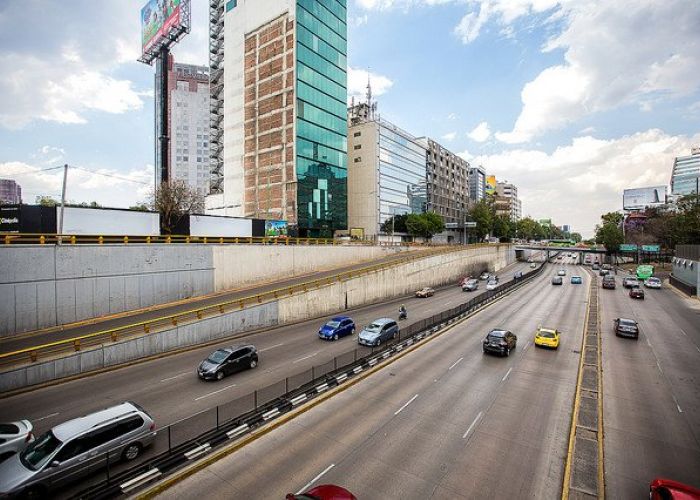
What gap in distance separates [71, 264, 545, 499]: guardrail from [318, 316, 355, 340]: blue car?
217 inches

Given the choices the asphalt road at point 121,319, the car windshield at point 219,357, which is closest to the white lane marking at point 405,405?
the car windshield at point 219,357

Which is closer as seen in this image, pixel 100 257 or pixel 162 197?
pixel 100 257

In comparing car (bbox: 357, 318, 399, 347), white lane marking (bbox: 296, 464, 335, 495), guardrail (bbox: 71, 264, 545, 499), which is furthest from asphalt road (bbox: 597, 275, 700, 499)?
car (bbox: 357, 318, 399, 347)

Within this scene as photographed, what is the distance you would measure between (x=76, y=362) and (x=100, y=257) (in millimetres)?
9699

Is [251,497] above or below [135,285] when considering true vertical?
below

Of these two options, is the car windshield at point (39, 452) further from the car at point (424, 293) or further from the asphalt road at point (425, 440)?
the car at point (424, 293)

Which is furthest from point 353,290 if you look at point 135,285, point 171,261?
point 135,285

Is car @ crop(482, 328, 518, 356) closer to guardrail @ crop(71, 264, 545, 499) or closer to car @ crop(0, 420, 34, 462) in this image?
guardrail @ crop(71, 264, 545, 499)

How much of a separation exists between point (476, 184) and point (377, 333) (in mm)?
141215

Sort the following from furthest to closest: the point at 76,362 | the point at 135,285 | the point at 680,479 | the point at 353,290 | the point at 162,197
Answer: the point at 162,197, the point at 353,290, the point at 135,285, the point at 76,362, the point at 680,479

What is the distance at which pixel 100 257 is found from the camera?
25844 millimetres

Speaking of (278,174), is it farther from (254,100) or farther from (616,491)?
(616,491)

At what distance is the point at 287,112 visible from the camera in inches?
2530

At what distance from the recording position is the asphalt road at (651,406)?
11133 mm
